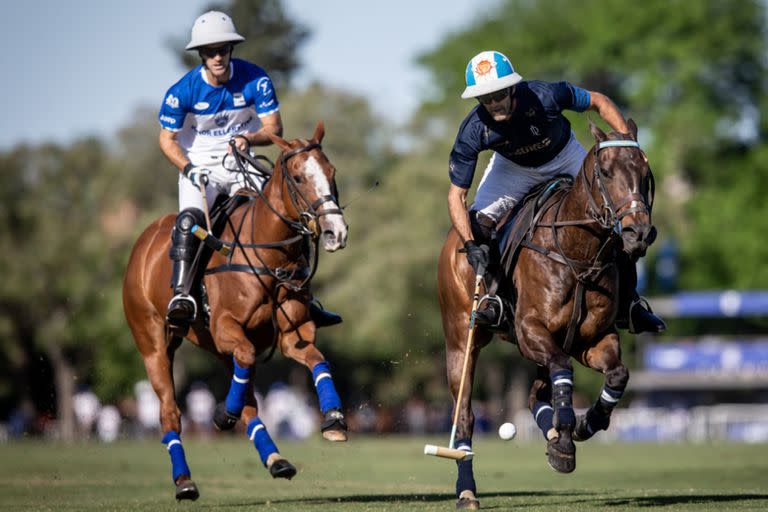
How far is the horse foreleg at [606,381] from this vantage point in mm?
10594

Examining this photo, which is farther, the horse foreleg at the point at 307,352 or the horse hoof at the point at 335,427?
the horse foreleg at the point at 307,352

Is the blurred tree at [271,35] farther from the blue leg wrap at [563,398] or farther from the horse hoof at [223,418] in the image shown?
the blue leg wrap at [563,398]

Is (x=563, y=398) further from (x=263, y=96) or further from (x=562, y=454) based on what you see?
(x=263, y=96)

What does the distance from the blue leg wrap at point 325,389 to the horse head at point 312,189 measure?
1.12 metres

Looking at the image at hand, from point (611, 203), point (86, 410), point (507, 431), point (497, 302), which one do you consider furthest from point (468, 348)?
point (86, 410)

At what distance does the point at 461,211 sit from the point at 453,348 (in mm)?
1543

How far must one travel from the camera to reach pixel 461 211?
1134 centimetres

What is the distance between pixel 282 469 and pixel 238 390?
1.05m

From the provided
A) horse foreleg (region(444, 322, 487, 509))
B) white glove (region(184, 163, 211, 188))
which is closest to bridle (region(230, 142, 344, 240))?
white glove (region(184, 163, 211, 188))

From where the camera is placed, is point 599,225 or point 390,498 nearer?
point 599,225

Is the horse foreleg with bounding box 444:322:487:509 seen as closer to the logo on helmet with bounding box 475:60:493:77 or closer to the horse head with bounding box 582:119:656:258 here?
the horse head with bounding box 582:119:656:258

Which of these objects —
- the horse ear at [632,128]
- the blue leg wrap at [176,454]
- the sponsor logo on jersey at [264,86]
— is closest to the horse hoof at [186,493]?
the blue leg wrap at [176,454]

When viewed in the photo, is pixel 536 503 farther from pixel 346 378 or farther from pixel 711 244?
pixel 346 378

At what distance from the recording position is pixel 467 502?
428 inches
